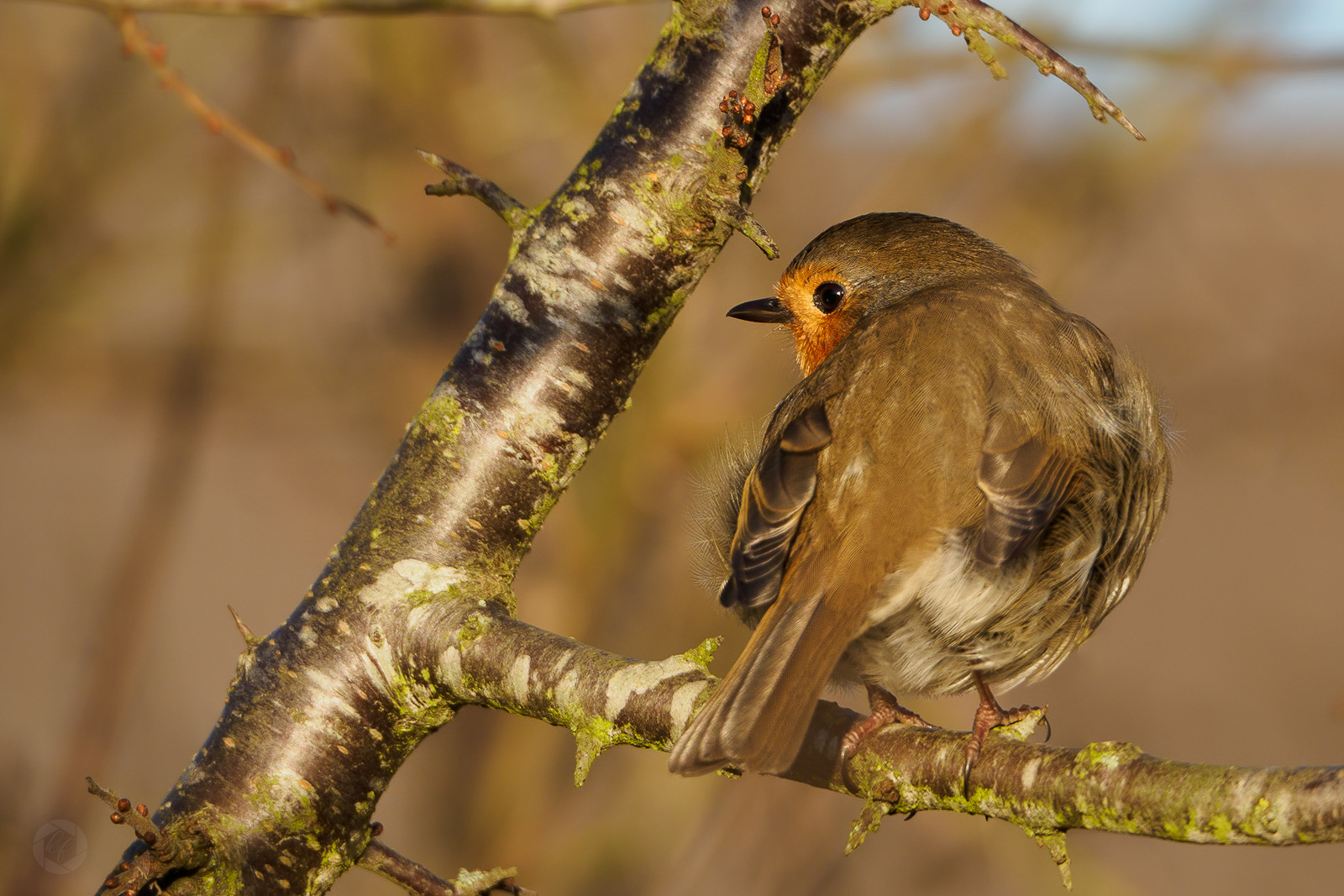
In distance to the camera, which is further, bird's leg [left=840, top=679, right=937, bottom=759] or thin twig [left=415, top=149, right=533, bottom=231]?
thin twig [left=415, top=149, right=533, bottom=231]

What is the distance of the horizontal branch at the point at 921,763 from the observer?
3.87ft

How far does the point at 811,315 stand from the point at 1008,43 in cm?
152

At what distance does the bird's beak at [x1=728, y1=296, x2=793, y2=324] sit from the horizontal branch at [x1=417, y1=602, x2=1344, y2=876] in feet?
4.59

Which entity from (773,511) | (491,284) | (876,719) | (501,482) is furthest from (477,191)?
(491,284)

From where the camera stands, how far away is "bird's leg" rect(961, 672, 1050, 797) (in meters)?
1.43

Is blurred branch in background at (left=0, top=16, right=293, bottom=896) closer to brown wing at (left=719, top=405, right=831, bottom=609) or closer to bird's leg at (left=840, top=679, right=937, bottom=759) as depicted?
brown wing at (left=719, top=405, right=831, bottom=609)

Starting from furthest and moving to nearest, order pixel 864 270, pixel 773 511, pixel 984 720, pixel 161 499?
pixel 161 499 → pixel 864 270 → pixel 773 511 → pixel 984 720

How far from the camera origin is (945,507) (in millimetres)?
2096

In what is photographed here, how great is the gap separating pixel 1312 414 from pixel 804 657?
4364mm

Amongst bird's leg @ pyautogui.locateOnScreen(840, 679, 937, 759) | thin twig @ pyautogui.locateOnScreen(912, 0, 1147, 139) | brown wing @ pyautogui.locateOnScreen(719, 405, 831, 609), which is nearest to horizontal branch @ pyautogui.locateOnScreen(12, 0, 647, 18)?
thin twig @ pyautogui.locateOnScreen(912, 0, 1147, 139)

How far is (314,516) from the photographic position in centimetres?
727

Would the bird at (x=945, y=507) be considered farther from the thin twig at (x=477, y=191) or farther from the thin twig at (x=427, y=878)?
the thin twig at (x=477, y=191)

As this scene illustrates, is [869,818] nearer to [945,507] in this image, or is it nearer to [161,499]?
[945,507]

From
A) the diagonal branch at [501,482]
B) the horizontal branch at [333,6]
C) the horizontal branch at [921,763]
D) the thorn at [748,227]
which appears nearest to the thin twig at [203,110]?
the horizontal branch at [333,6]
